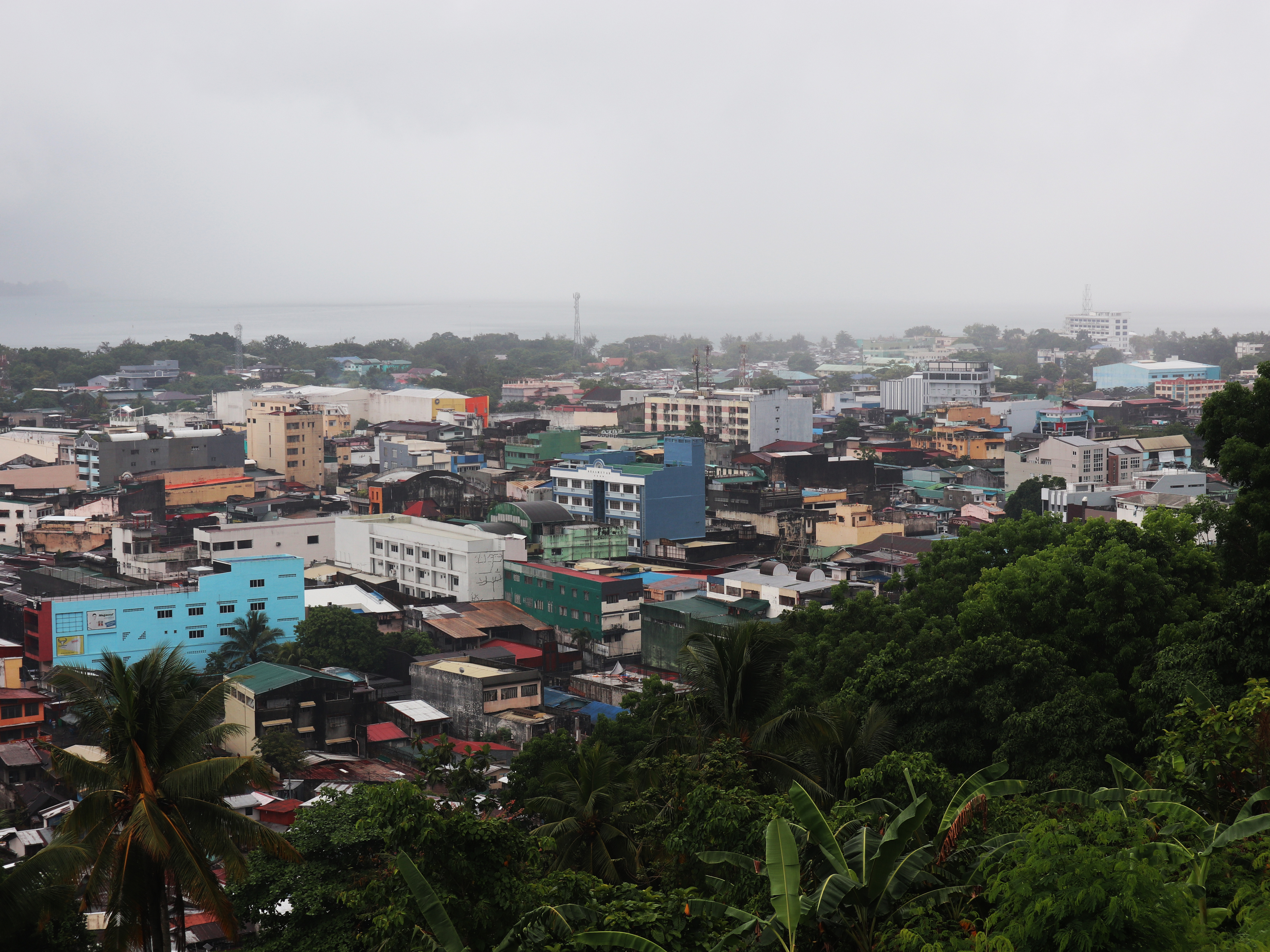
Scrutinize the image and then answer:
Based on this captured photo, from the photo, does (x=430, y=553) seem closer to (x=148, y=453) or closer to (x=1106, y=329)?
(x=148, y=453)

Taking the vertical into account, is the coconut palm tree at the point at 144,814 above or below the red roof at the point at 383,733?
above

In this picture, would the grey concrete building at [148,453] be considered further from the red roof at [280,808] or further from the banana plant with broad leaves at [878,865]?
the banana plant with broad leaves at [878,865]

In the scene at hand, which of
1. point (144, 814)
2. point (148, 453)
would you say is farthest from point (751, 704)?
point (148, 453)

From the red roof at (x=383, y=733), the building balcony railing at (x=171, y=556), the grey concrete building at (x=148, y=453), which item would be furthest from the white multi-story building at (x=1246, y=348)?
the red roof at (x=383, y=733)

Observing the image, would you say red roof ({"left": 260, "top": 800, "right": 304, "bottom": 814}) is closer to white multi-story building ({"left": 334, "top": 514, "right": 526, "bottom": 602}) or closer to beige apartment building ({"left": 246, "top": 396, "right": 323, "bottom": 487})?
white multi-story building ({"left": 334, "top": 514, "right": 526, "bottom": 602})

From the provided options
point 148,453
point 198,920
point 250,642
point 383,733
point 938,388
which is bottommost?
point 198,920

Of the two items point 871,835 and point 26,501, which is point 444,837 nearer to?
point 871,835

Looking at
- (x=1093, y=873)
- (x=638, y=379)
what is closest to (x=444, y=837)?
(x=1093, y=873)
